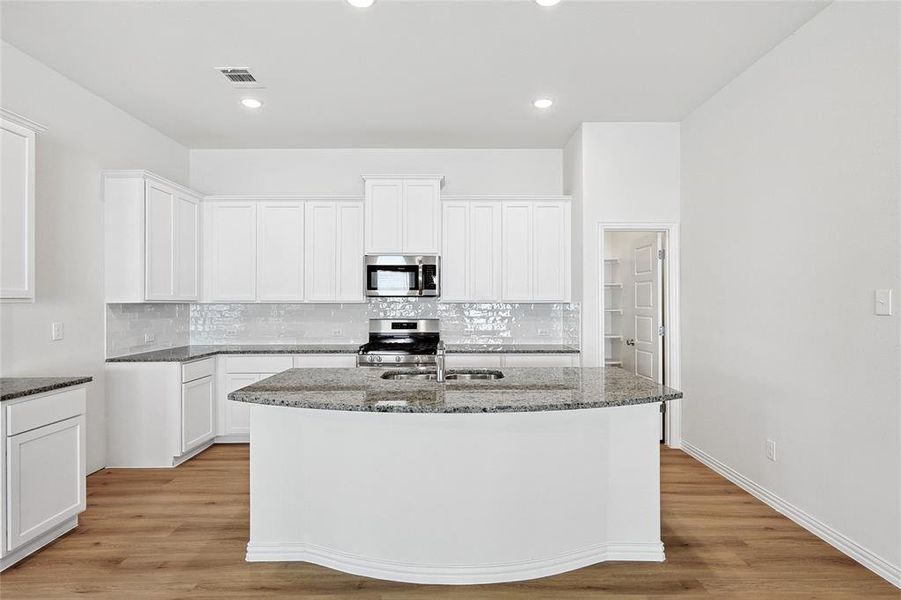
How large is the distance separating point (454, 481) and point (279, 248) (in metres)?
3.52

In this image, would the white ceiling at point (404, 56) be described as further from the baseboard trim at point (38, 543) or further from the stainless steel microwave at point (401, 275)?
the baseboard trim at point (38, 543)

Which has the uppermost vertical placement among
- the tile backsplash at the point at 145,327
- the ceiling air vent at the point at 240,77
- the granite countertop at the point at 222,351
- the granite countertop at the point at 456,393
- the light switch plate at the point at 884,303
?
the ceiling air vent at the point at 240,77

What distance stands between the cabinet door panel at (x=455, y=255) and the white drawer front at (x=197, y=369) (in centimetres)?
223

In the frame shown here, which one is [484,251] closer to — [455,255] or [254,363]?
[455,255]

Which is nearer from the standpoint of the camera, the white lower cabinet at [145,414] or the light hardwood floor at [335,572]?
the light hardwood floor at [335,572]

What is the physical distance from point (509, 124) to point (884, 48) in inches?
109

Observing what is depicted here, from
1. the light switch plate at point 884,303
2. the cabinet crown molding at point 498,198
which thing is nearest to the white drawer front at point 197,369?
the cabinet crown molding at point 498,198

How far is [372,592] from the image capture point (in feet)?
7.84

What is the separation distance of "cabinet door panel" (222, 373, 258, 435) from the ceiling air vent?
8.29 ft

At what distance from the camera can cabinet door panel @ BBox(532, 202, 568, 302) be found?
5.19m

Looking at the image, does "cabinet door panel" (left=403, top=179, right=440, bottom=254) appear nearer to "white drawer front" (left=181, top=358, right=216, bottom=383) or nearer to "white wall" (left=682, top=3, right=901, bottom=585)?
"white drawer front" (left=181, top=358, right=216, bottom=383)

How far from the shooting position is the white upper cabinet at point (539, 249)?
5184mm

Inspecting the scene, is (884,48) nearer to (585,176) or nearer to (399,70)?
(585,176)

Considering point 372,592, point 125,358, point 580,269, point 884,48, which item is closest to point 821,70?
point 884,48
